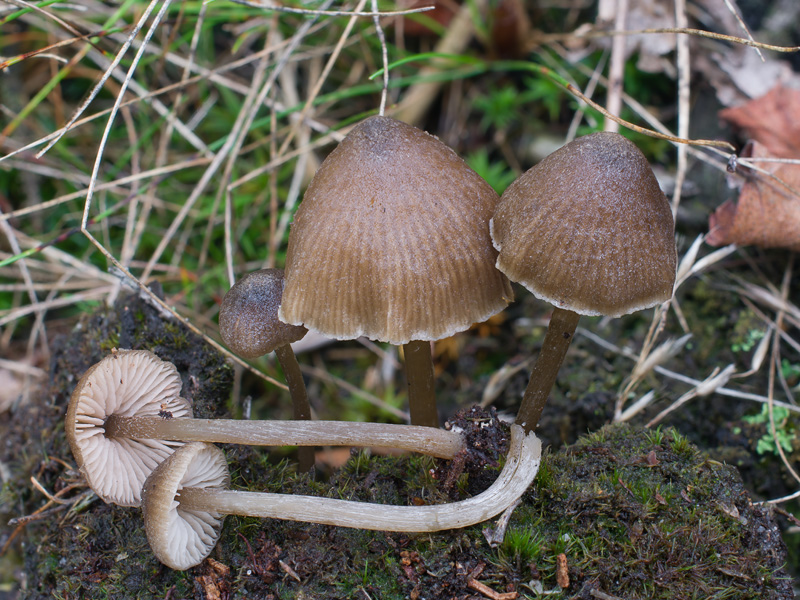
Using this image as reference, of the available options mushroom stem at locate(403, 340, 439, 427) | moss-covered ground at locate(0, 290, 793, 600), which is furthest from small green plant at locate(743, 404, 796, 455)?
mushroom stem at locate(403, 340, 439, 427)

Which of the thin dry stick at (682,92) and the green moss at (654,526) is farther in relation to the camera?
the thin dry stick at (682,92)

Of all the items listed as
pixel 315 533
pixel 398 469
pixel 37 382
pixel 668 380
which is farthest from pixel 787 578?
pixel 37 382

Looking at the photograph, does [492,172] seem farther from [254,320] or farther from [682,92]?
[254,320]

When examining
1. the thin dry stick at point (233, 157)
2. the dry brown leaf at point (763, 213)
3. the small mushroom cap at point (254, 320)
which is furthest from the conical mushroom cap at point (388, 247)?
the dry brown leaf at point (763, 213)

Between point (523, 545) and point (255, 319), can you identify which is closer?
point (523, 545)

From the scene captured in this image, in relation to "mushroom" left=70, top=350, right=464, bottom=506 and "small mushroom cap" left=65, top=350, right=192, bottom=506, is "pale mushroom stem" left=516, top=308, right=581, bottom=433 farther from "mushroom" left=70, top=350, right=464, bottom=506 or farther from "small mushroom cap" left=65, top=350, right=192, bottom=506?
"small mushroom cap" left=65, top=350, right=192, bottom=506

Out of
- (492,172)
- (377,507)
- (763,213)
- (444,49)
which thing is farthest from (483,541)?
(444,49)

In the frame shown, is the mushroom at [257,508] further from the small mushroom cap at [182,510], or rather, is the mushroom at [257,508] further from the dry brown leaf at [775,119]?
the dry brown leaf at [775,119]
